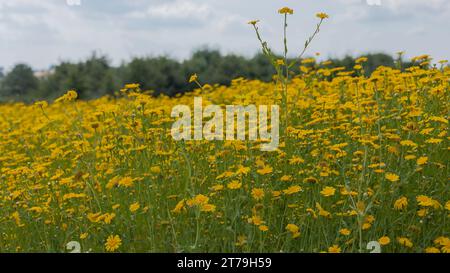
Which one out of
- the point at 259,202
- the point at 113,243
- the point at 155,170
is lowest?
the point at 113,243

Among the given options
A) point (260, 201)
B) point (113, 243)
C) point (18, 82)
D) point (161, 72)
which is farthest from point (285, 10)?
point (18, 82)

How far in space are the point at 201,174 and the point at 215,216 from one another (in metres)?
0.82

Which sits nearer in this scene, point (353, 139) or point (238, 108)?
point (353, 139)

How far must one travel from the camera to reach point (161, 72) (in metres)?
13.6

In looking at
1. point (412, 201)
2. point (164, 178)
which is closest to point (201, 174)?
point (164, 178)

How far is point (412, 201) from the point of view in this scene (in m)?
3.02

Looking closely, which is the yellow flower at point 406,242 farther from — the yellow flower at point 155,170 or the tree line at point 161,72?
the tree line at point 161,72

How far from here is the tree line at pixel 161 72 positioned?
1355cm

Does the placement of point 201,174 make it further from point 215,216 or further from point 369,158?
point 369,158

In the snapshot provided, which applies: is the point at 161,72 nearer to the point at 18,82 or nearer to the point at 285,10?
the point at 18,82

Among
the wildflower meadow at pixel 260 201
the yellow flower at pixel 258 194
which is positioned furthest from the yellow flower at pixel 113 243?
the yellow flower at pixel 258 194

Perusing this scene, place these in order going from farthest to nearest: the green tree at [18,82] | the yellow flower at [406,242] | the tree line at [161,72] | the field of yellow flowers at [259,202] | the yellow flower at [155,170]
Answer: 1. the green tree at [18,82]
2. the tree line at [161,72]
3. the yellow flower at [155,170]
4. the field of yellow flowers at [259,202]
5. the yellow flower at [406,242]

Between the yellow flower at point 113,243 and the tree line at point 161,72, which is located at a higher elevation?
the tree line at point 161,72

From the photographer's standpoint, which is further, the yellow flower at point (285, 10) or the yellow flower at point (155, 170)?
the yellow flower at point (285, 10)
